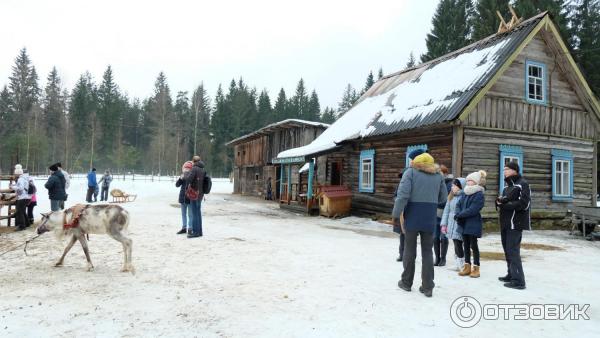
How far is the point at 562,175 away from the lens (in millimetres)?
14734

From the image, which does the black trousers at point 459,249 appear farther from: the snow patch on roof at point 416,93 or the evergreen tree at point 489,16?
the evergreen tree at point 489,16

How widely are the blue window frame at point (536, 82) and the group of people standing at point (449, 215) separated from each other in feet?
31.8

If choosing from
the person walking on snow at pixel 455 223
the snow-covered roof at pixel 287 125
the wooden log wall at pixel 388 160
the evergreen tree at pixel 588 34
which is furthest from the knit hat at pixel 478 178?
the evergreen tree at pixel 588 34

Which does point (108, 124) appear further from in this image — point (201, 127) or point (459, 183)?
point (459, 183)

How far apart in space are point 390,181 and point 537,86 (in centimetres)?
638

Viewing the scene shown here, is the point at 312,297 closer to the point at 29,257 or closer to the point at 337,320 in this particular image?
the point at 337,320

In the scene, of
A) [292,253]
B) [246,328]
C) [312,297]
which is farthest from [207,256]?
[246,328]

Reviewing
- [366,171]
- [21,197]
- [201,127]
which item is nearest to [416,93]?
[366,171]

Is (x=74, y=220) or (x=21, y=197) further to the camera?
(x=21, y=197)

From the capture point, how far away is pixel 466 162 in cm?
1293

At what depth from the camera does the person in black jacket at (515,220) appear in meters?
5.62

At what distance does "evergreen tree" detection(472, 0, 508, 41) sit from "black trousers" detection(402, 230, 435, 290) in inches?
1159

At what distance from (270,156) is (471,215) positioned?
2392 centimetres

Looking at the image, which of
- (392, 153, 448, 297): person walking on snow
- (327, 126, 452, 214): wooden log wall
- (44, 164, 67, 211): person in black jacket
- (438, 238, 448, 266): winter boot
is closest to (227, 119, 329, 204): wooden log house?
(327, 126, 452, 214): wooden log wall
